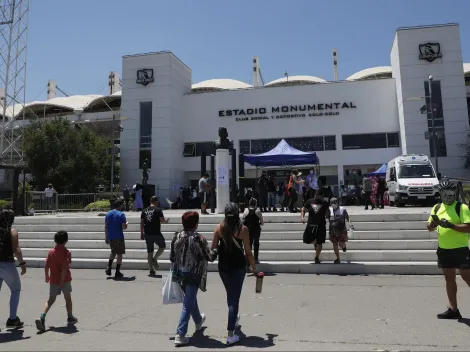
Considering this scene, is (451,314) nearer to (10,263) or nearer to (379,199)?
(10,263)

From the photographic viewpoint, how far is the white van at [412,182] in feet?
59.5

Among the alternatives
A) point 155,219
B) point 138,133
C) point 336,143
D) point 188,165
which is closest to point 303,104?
point 336,143

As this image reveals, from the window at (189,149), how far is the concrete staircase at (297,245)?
20.4 meters

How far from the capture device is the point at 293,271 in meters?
9.27

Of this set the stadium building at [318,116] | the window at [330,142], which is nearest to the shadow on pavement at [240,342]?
the stadium building at [318,116]

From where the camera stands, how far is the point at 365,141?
1197 inches

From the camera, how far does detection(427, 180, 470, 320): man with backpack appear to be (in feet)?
16.8

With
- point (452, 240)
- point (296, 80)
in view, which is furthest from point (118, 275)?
point (296, 80)

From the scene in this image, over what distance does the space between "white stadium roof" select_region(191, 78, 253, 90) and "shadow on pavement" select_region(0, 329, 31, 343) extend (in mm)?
46771

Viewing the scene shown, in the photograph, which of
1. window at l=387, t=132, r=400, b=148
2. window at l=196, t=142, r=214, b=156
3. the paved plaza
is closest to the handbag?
the paved plaza

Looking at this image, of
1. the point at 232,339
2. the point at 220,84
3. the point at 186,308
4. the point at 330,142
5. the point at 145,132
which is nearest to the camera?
the point at 232,339

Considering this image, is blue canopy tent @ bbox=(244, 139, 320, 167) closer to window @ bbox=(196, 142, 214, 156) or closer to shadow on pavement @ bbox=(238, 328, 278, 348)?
shadow on pavement @ bbox=(238, 328, 278, 348)

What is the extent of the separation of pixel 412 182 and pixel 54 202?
18108 millimetres

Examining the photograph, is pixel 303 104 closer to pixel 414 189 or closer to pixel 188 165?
pixel 188 165
